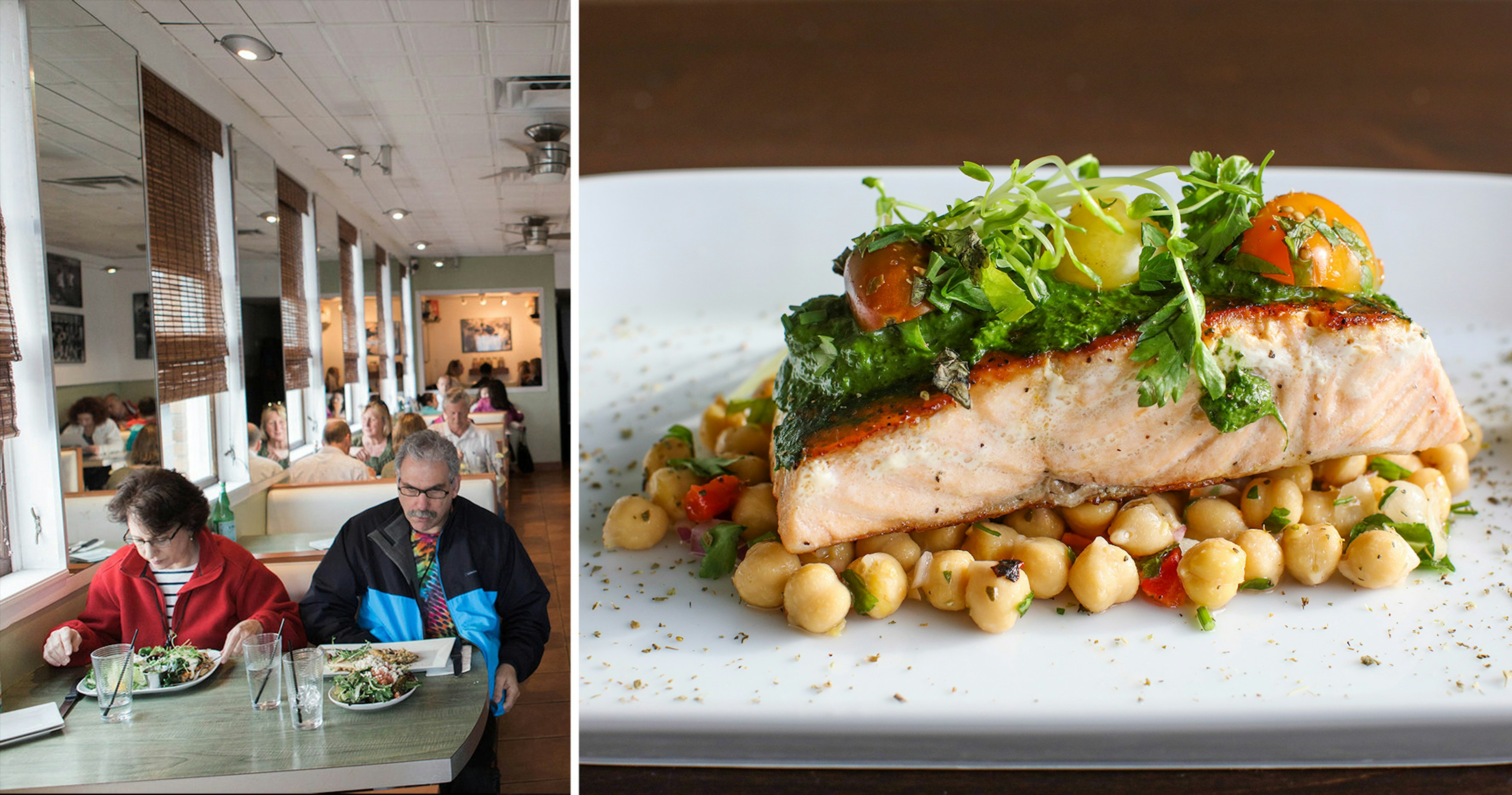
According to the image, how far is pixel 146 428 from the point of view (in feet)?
4.77

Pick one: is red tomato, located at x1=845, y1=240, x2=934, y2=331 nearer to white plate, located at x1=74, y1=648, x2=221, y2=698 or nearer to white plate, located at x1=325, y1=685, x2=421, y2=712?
white plate, located at x1=325, y1=685, x2=421, y2=712

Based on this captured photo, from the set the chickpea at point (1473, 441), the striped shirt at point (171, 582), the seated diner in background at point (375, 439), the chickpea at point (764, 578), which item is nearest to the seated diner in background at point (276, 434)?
the seated diner in background at point (375, 439)

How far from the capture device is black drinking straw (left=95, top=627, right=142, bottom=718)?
4.90ft

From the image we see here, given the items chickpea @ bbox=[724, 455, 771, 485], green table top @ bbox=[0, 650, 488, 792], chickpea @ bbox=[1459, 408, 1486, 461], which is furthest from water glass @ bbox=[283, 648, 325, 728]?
chickpea @ bbox=[1459, 408, 1486, 461]

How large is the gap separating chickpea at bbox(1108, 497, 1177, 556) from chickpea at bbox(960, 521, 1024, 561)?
27 cm

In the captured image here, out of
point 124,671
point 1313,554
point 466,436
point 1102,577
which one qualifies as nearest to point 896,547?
point 1102,577

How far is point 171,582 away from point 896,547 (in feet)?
5.69

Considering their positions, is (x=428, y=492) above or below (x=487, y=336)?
below

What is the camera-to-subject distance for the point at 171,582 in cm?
154

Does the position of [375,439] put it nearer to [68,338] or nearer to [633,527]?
[68,338]

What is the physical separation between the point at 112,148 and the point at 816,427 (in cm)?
173

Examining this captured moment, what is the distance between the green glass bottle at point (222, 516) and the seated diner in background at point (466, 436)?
0.35 meters

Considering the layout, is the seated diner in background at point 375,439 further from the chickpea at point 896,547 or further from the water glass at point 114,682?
the chickpea at point 896,547

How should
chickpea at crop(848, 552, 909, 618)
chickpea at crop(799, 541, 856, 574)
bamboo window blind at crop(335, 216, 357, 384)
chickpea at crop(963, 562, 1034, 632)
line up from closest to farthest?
bamboo window blind at crop(335, 216, 357, 384) → chickpea at crop(963, 562, 1034, 632) → chickpea at crop(848, 552, 909, 618) → chickpea at crop(799, 541, 856, 574)
